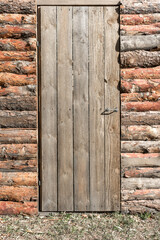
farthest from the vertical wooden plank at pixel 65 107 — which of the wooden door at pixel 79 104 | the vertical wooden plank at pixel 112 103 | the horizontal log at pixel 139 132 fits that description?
the horizontal log at pixel 139 132

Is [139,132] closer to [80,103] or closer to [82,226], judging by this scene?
[80,103]

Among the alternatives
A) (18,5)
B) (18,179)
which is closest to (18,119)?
(18,179)

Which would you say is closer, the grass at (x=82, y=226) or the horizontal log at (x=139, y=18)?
the grass at (x=82, y=226)

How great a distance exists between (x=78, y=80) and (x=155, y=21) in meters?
1.34

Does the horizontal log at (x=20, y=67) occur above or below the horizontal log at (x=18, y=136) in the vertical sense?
above

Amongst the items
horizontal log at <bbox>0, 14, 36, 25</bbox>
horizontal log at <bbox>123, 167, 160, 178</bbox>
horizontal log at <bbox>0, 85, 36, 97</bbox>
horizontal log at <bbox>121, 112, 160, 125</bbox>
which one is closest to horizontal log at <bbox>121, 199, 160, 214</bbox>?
horizontal log at <bbox>123, 167, 160, 178</bbox>

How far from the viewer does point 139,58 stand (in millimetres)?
3668

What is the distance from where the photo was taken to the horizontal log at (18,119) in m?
3.66

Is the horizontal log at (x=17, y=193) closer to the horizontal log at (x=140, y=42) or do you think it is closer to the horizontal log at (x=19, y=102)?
the horizontal log at (x=19, y=102)

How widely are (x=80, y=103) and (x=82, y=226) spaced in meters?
1.63

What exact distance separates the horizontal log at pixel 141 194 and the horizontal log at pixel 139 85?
4.57ft

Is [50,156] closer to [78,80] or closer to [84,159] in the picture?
[84,159]

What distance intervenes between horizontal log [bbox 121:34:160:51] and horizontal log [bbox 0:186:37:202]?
2336mm

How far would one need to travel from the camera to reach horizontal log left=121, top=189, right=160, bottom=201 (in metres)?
3.70
